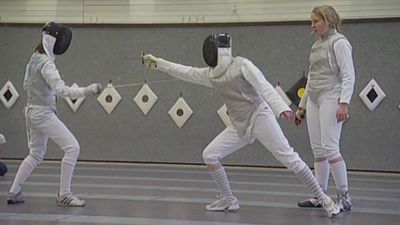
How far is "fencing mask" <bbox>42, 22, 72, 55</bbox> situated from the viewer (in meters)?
4.05

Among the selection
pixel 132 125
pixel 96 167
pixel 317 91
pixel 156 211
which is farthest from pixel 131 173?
pixel 317 91

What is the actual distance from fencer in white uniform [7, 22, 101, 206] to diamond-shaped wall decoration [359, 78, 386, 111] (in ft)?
11.7

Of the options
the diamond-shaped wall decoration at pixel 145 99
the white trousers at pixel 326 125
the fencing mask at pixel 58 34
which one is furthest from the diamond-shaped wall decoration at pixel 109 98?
the white trousers at pixel 326 125

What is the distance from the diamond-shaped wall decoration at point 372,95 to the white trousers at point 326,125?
2.82 meters

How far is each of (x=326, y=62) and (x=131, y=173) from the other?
9.69 feet

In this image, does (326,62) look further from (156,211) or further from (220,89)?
(156,211)

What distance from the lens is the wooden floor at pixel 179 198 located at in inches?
137

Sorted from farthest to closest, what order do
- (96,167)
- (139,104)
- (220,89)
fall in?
(139,104), (96,167), (220,89)

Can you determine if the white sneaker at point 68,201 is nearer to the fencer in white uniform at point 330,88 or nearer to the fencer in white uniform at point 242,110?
the fencer in white uniform at point 242,110

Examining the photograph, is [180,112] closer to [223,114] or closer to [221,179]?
[223,114]

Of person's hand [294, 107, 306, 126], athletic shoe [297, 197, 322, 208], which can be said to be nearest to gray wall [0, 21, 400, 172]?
Result: person's hand [294, 107, 306, 126]

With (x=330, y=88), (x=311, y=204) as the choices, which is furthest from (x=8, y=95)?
(x=330, y=88)

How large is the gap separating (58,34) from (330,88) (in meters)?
1.83

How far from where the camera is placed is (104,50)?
7.27 meters
